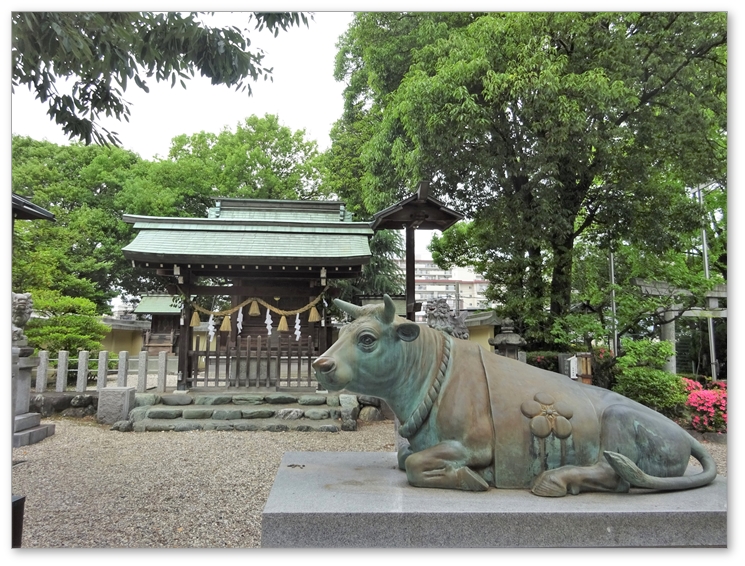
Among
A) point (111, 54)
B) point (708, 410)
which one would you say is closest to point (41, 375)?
point (111, 54)

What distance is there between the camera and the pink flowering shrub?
19.1ft

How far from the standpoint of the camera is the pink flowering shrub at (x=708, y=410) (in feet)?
19.1

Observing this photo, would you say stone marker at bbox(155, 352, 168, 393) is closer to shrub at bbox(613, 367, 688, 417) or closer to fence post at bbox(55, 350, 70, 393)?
fence post at bbox(55, 350, 70, 393)

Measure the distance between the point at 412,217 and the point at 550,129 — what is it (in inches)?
99.7

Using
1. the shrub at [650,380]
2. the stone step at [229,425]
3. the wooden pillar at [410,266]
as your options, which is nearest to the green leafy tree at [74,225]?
the stone step at [229,425]

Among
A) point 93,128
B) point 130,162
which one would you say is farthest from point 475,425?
point 130,162

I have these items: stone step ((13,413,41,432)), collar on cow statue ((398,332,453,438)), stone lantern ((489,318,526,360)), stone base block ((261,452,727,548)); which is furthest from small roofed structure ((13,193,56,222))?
stone lantern ((489,318,526,360))

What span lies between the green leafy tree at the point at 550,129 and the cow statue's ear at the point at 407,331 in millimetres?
4759

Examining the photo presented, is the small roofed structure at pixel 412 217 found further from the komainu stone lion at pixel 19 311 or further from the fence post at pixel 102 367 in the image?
the fence post at pixel 102 367

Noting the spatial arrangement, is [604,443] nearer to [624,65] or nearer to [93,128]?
[93,128]

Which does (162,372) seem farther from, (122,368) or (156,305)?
(156,305)

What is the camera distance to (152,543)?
9.36 ft

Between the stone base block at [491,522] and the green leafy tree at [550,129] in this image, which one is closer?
the stone base block at [491,522]

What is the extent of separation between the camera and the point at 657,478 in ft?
6.21
